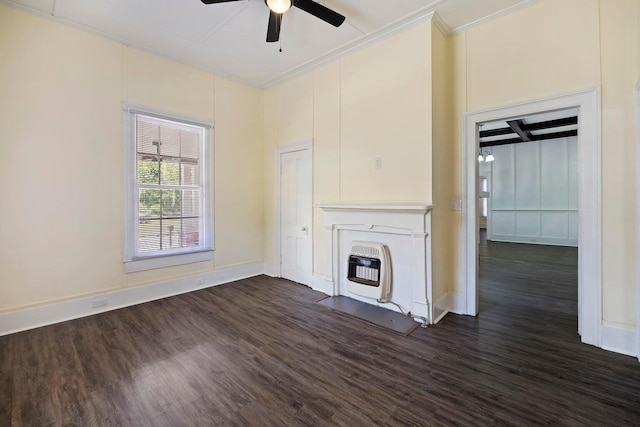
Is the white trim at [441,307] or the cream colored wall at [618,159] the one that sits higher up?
the cream colored wall at [618,159]

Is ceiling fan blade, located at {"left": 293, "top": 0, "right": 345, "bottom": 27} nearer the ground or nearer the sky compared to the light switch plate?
nearer the sky

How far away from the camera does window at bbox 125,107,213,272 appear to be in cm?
359

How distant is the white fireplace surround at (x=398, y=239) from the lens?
116 inches

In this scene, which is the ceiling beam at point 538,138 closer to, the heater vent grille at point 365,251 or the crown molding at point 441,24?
the crown molding at point 441,24

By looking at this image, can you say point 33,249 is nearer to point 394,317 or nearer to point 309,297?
→ point 309,297

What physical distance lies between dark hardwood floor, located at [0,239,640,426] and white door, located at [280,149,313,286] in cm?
113

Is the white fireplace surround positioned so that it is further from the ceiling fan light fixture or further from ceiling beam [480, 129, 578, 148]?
ceiling beam [480, 129, 578, 148]

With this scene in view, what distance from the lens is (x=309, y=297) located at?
12.5 feet

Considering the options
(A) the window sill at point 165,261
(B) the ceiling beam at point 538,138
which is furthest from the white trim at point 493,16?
(B) the ceiling beam at point 538,138

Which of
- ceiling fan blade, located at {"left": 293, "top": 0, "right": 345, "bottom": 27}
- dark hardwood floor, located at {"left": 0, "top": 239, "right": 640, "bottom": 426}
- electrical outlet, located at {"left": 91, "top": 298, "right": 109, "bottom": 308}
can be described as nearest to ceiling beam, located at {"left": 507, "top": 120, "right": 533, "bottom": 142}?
dark hardwood floor, located at {"left": 0, "top": 239, "right": 640, "bottom": 426}

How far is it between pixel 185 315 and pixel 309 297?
5.02 feet

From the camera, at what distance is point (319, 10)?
2.55 metres

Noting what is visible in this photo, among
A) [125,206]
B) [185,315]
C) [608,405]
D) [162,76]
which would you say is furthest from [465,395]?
A: [162,76]

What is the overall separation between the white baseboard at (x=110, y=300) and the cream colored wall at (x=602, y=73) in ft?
14.3
